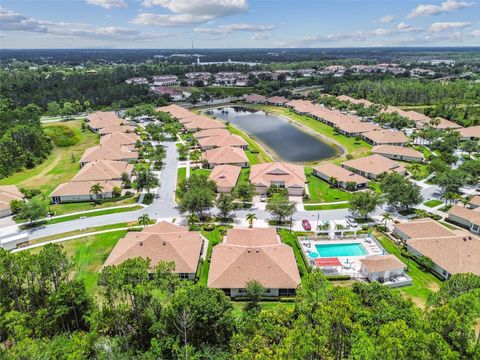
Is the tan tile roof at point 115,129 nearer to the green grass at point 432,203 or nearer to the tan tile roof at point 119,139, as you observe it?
the tan tile roof at point 119,139

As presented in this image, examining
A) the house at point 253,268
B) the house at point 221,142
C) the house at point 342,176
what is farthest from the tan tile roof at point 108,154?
the house at point 253,268

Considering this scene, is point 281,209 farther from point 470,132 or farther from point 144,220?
point 470,132

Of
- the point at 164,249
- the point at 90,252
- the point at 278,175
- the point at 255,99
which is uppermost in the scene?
the point at 255,99

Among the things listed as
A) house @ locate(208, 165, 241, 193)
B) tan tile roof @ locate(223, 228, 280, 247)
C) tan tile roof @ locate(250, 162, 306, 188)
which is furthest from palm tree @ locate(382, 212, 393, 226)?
house @ locate(208, 165, 241, 193)

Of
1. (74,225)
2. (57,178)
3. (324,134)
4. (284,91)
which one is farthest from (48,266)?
(284,91)

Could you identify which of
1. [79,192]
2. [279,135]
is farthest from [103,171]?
[279,135]

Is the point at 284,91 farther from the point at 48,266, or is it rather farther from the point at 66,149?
the point at 48,266

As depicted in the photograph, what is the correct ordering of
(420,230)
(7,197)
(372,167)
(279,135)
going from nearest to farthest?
(420,230)
(7,197)
(372,167)
(279,135)

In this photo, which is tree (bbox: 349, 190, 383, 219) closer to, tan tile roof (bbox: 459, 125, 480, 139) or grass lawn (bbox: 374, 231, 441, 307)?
grass lawn (bbox: 374, 231, 441, 307)
